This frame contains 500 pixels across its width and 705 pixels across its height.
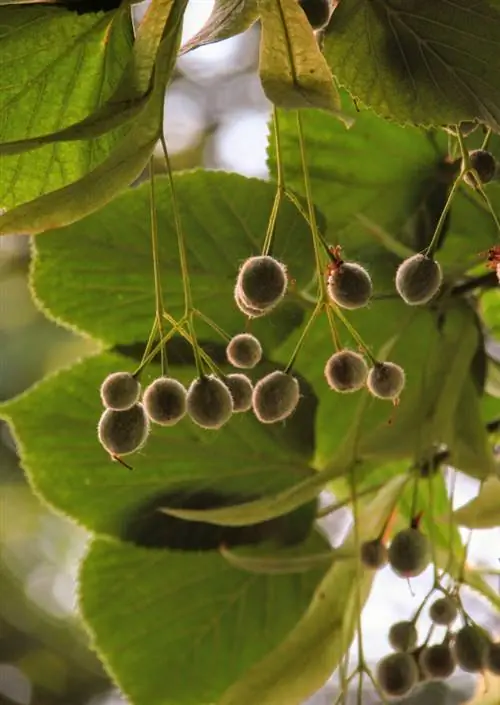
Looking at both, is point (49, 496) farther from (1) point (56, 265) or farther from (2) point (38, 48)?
(2) point (38, 48)

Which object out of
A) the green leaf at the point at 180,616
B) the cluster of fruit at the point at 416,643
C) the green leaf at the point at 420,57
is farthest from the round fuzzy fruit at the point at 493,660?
the green leaf at the point at 420,57

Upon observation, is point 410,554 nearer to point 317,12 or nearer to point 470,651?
point 470,651

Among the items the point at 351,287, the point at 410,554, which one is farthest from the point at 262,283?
the point at 410,554

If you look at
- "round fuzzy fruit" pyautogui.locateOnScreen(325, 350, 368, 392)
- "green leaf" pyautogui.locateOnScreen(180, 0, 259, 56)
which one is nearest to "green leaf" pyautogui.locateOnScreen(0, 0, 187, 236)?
"green leaf" pyautogui.locateOnScreen(180, 0, 259, 56)

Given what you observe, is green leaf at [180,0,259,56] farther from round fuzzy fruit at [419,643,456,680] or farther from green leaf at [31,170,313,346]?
round fuzzy fruit at [419,643,456,680]

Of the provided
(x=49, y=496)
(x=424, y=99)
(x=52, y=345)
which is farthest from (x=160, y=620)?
(x=52, y=345)
